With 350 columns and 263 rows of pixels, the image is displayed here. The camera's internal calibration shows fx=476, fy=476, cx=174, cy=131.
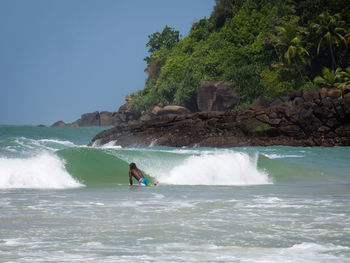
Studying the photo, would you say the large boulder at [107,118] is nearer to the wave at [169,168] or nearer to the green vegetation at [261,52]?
the green vegetation at [261,52]

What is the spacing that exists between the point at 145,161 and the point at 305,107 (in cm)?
1710

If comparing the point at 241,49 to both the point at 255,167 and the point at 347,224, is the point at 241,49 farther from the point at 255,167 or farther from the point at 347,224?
the point at 347,224

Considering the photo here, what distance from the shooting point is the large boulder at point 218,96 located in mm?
51219

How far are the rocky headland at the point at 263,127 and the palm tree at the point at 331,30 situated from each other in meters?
11.7

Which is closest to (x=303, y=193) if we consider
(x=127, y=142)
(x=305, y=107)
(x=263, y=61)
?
(x=305, y=107)

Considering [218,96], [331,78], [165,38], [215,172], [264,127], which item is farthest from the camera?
[165,38]

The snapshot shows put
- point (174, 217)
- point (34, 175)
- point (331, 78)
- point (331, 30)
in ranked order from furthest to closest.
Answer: point (331, 30), point (331, 78), point (34, 175), point (174, 217)

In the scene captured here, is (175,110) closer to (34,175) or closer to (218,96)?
(218,96)

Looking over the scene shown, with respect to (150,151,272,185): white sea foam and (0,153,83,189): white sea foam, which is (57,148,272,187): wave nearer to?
(150,151,272,185): white sea foam

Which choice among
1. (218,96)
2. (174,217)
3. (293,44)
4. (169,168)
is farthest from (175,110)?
(174,217)

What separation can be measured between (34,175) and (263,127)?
20181 mm

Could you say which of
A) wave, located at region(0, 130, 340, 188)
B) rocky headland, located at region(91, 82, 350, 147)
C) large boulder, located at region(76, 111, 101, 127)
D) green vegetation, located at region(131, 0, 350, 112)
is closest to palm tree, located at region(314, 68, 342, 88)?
green vegetation, located at region(131, 0, 350, 112)

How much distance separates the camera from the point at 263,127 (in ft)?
106

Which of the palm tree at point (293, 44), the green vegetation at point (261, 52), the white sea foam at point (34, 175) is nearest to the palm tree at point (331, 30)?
the green vegetation at point (261, 52)
